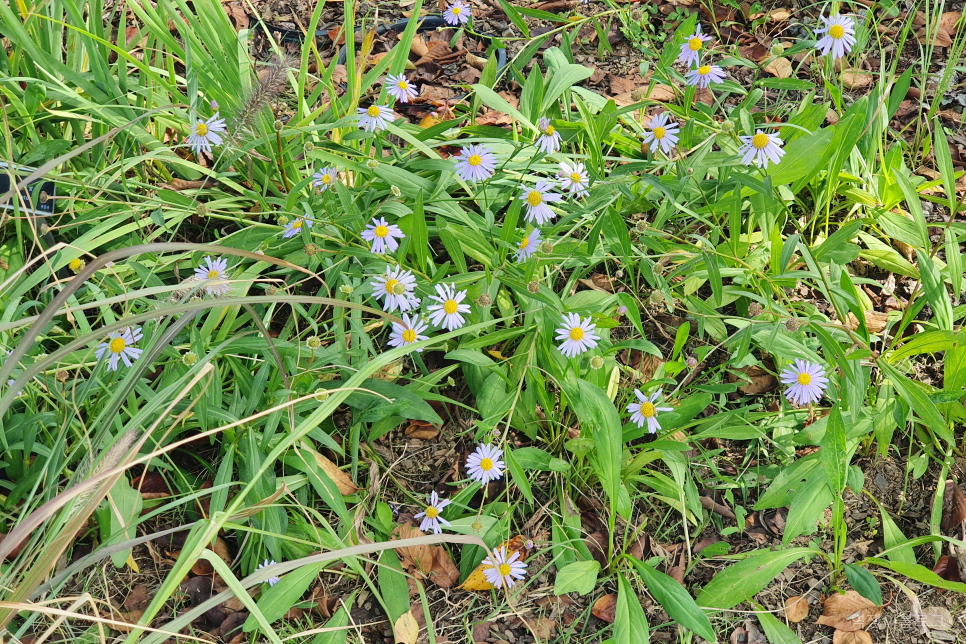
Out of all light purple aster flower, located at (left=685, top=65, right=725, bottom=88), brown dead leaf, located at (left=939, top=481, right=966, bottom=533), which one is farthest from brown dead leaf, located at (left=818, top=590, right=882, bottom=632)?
Answer: light purple aster flower, located at (left=685, top=65, right=725, bottom=88)

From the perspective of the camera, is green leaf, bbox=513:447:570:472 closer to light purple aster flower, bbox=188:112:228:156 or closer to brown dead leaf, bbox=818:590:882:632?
brown dead leaf, bbox=818:590:882:632

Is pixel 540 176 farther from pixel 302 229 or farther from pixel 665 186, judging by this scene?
pixel 302 229

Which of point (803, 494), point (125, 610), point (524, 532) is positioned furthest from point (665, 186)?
point (125, 610)

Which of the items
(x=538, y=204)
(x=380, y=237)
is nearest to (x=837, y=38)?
(x=538, y=204)

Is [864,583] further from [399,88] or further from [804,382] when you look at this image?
[399,88]

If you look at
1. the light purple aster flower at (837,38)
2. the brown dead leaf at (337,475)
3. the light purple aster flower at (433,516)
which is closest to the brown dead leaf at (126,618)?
the brown dead leaf at (337,475)
